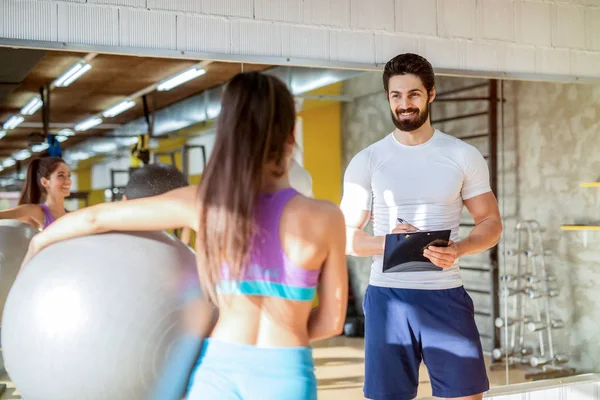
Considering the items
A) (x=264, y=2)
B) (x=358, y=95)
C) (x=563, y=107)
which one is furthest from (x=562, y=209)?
(x=264, y=2)

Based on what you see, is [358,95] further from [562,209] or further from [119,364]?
[119,364]

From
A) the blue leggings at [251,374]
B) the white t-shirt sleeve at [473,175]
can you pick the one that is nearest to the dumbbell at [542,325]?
the white t-shirt sleeve at [473,175]

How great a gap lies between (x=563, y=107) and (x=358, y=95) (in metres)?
1.46

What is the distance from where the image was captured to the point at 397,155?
2799mm

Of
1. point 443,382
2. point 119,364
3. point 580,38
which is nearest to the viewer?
point 119,364

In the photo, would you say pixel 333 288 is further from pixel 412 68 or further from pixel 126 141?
pixel 126 141

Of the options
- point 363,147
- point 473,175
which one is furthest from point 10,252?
point 363,147

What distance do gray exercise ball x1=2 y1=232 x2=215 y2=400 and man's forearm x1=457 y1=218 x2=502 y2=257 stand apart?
1.31 meters

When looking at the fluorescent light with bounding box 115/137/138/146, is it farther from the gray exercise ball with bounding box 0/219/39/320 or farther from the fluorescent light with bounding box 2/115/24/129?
the gray exercise ball with bounding box 0/219/39/320

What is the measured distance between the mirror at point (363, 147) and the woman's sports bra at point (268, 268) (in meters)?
1.79

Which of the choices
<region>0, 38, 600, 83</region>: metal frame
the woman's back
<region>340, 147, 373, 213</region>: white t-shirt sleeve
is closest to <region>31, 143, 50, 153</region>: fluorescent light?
<region>0, 38, 600, 83</region>: metal frame

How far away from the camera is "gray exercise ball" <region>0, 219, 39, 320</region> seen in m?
2.63

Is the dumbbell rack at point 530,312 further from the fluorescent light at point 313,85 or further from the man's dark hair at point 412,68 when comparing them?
the man's dark hair at point 412,68

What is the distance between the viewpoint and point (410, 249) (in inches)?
102
